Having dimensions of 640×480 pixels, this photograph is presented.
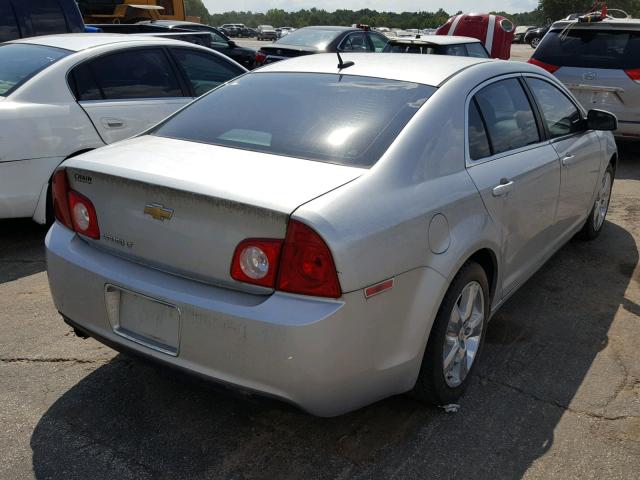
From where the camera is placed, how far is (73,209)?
2871mm

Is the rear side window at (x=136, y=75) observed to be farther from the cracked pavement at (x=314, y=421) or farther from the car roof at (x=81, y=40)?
the cracked pavement at (x=314, y=421)

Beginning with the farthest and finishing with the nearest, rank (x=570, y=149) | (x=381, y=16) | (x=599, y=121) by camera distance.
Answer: (x=381, y=16) → (x=599, y=121) → (x=570, y=149)

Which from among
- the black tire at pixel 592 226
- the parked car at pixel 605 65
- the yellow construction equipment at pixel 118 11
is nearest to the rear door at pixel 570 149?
the black tire at pixel 592 226

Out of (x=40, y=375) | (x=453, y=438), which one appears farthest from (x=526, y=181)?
(x=40, y=375)

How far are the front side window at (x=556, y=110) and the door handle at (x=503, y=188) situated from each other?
0.96 meters

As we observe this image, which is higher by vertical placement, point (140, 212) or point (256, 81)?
point (256, 81)

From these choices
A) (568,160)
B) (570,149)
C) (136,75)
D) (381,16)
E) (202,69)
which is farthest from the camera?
(381,16)

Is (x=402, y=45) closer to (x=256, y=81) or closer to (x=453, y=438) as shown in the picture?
(x=256, y=81)

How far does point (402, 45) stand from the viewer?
9188mm

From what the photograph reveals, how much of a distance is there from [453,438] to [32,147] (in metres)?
3.63

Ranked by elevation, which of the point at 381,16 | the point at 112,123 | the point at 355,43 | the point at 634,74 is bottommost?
the point at 381,16

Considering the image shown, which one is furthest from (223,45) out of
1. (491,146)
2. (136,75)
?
(491,146)

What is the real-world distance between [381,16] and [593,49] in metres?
92.3

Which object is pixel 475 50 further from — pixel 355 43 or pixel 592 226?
pixel 592 226
